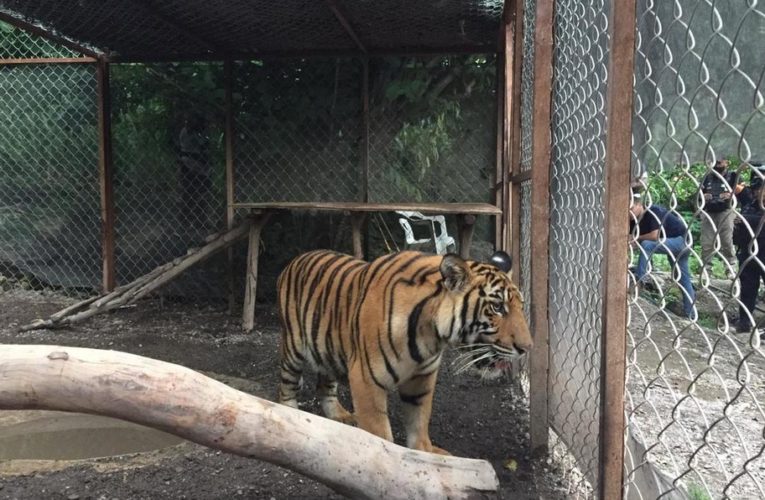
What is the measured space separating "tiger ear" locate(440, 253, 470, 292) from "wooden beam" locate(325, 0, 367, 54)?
302 cm

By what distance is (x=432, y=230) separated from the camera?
6098mm

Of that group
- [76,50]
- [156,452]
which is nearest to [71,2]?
[76,50]

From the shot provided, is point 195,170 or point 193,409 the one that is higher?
point 195,170

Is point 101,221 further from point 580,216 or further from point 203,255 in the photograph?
point 580,216

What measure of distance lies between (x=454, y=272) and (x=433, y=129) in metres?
3.82

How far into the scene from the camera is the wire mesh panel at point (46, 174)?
6941 mm

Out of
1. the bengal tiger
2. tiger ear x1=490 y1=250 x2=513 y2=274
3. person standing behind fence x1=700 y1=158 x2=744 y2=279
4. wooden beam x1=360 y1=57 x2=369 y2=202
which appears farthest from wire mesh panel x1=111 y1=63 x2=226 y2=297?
person standing behind fence x1=700 y1=158 x2=744 y2=279

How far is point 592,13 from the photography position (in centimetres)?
249

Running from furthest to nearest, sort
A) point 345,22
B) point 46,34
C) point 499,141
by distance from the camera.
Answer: point 499,141
point 46,34
point 345,22

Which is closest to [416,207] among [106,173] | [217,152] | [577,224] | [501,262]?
[501,262]

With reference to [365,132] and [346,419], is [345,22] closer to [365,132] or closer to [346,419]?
[365,132]

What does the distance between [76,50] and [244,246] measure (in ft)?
8.94

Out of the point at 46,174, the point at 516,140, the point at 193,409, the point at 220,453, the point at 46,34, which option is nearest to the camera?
the point at 193,409

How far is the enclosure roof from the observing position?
504 centimetres
